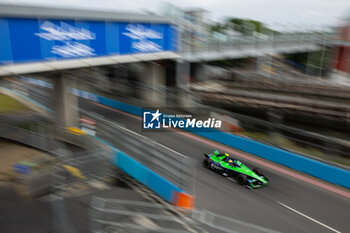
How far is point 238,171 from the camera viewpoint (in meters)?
10.8

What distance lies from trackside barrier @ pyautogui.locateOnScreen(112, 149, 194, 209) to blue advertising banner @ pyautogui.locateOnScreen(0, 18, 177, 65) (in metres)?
5.73

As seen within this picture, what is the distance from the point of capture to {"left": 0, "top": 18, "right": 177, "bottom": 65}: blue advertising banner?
1177cm

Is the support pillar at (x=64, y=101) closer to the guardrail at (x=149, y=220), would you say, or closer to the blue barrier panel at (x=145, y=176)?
the blue barrier panel at (x=145, y=176)

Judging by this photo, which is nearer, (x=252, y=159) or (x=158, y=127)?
(x=252, y=159)

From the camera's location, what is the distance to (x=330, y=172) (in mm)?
11297

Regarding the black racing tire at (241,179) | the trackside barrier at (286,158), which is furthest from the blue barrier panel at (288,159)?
the black racing tire at (241,179)

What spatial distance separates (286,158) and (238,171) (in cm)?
313

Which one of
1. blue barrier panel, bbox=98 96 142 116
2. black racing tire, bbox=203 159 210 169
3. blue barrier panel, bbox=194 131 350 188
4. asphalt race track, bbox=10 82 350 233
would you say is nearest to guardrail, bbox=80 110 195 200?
asphalt race track, bbox=10 82 350 233

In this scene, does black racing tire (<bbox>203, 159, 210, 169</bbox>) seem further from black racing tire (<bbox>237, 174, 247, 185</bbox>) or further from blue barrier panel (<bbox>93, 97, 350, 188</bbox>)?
blue barrier panel (<bbox>93, 97, 350, 188</bbox>)

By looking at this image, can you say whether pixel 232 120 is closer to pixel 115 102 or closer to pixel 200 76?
pixel 115 102

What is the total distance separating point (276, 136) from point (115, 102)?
13.1m

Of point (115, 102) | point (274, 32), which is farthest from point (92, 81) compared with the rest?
point (274, 32)

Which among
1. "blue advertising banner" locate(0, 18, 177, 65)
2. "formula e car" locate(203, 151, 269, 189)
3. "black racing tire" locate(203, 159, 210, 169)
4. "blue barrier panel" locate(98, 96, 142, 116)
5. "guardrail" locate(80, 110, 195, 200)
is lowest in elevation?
"blue barrier panel" locate(98, 96, 142, 116)

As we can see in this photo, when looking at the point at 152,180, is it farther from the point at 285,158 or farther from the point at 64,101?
the point at 64,101
